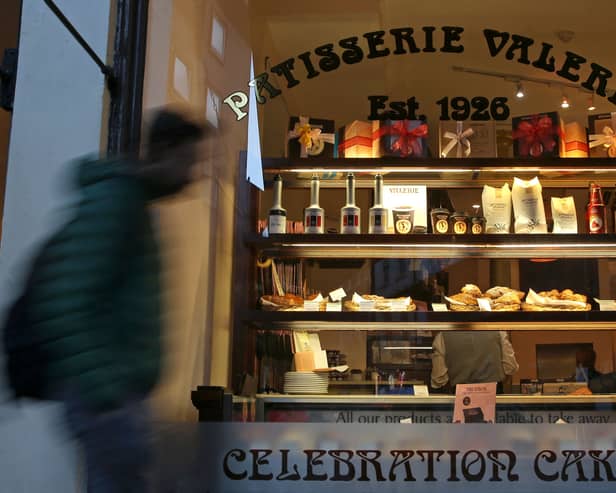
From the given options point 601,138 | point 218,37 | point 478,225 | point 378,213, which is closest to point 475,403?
point 478,225

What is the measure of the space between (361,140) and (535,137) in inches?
35.2

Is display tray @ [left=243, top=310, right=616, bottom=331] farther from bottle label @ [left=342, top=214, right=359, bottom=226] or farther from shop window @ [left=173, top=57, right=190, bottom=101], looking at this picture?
shop window @ [left=173, top=57, right=190, bottom=101]

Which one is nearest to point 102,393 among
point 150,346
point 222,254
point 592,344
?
point 150,346

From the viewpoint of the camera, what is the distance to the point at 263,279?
12.4 ft

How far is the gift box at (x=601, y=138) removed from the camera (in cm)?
379

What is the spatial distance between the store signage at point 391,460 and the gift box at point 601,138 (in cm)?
161

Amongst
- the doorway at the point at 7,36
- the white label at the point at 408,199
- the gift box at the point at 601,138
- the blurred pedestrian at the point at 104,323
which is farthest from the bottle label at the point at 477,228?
the blurred pedestrian at the point at 104,323

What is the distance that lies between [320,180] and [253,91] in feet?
2.00

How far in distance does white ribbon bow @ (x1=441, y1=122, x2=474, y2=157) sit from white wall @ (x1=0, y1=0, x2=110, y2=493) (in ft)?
6.14

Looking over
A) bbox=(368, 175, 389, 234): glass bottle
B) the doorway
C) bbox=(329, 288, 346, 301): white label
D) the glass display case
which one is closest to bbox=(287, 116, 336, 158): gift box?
the glass display case

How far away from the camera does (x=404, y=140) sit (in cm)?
379

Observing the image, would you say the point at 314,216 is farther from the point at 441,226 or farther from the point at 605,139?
the point at 605,139

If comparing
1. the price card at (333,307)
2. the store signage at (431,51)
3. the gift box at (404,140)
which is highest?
the store signage at (431,51)

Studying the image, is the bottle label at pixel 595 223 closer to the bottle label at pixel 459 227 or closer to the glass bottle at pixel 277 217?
the bottle label at pixel 459 227
